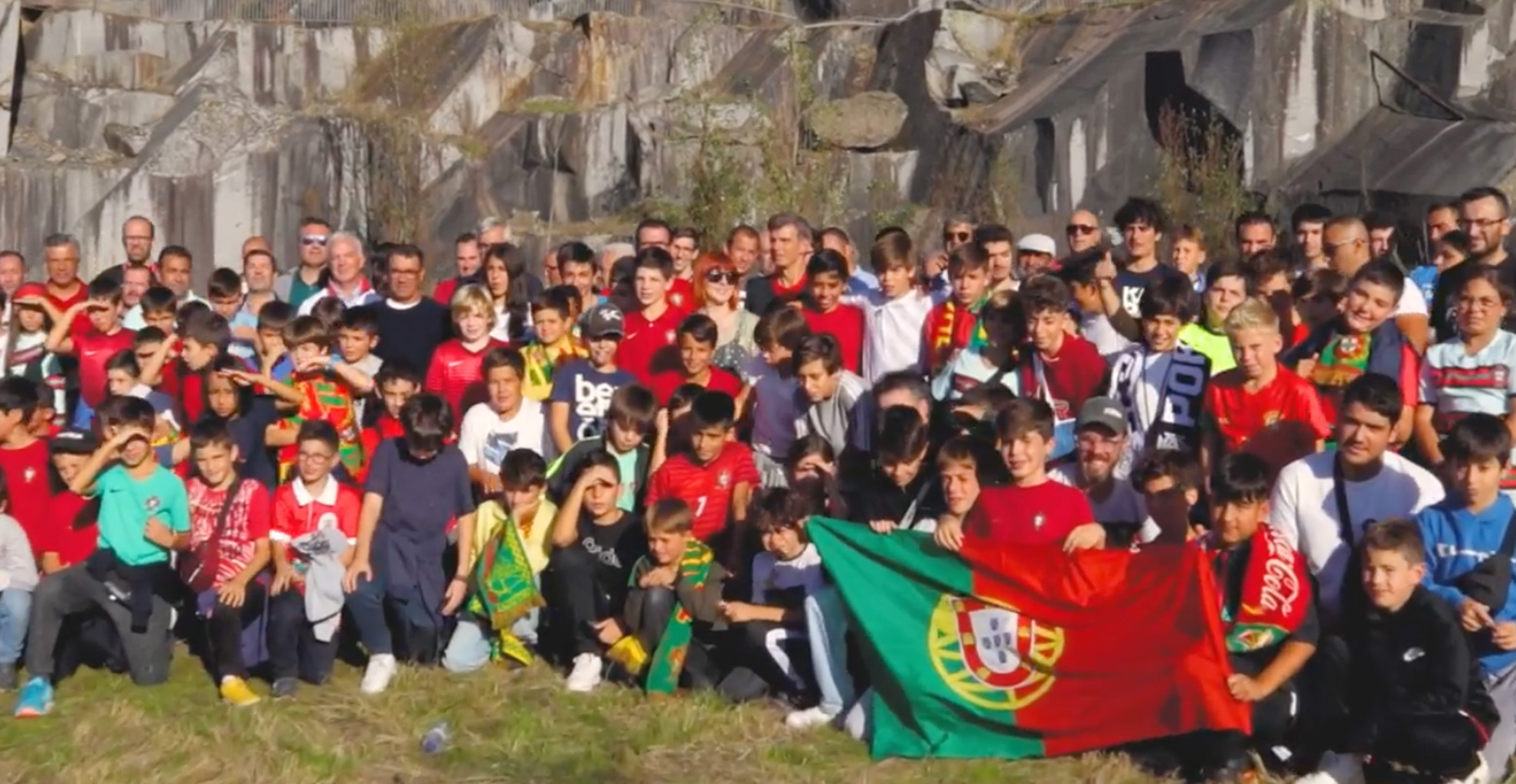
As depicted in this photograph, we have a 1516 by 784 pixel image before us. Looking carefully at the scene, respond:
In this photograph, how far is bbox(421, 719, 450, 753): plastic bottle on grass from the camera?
6.96 m

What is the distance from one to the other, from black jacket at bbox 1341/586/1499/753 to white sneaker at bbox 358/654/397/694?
3.90 meters

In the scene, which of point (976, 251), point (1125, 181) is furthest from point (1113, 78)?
point (976, 251)

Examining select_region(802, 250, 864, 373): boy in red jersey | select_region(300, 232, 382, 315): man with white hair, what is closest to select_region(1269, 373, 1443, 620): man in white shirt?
select_region(802, 250, 864, 373): boy in red jersey

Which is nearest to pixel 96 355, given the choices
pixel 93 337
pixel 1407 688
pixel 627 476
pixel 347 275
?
pixel 93 337

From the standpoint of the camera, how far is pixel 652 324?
9141 millimetres

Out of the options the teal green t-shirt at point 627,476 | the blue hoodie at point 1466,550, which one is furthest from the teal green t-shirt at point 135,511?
the blue hoodie at point 1466,550

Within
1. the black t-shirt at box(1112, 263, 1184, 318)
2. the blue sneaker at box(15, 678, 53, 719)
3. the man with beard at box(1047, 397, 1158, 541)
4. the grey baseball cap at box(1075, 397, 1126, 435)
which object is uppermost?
the black t-shirt at box(1112, 263, 1184, 318)

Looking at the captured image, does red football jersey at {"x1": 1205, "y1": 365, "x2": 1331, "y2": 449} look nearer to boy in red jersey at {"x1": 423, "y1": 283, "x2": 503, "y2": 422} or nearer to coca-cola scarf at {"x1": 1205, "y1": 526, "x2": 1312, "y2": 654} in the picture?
coca-cola scarf at {"x1": 1205, "y1": 526, "x2": 1312, "y2": 654}

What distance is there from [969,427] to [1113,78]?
15026mm

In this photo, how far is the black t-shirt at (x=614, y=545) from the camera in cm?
788

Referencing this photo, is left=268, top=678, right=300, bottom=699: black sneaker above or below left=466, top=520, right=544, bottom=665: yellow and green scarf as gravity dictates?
below

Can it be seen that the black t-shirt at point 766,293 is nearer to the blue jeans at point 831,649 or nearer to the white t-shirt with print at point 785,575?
the white t-shirt with print at point 785,575

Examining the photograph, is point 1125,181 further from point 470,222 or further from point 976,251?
point 976,251

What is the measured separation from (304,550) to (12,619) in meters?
1.27
